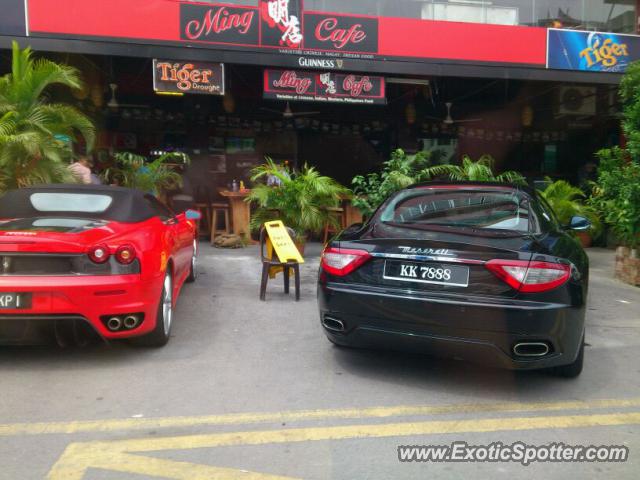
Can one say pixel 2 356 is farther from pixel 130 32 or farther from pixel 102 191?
pixel 130 32

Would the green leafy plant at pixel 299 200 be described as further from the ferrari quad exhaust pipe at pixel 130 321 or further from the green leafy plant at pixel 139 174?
the ferrari quad exhaust pipe at pixel 130 321

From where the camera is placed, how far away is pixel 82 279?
414 centimetres

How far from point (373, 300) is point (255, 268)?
5.05 meters

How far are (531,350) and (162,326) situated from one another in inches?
113

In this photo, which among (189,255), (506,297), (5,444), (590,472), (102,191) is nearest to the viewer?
(590,472)

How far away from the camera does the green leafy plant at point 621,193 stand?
25.6 ft

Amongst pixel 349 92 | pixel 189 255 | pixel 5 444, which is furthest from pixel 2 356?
pixel 349 92

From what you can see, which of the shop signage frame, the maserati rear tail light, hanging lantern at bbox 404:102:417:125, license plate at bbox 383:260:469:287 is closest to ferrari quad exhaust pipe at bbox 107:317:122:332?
license plate at bbox 383:260:469:287

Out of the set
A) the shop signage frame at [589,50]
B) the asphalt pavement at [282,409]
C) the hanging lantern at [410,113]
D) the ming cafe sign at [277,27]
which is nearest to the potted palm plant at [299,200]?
the ming cafe sign at [277,27]

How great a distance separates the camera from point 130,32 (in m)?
9.91

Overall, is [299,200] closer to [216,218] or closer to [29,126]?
[216,218]

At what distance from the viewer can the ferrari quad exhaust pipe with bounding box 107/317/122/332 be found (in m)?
4.28

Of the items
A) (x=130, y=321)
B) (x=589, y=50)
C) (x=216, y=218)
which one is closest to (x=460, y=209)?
(x=130, y=321)

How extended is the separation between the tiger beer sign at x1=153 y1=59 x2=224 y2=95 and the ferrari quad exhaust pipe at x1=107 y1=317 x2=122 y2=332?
669 cm
